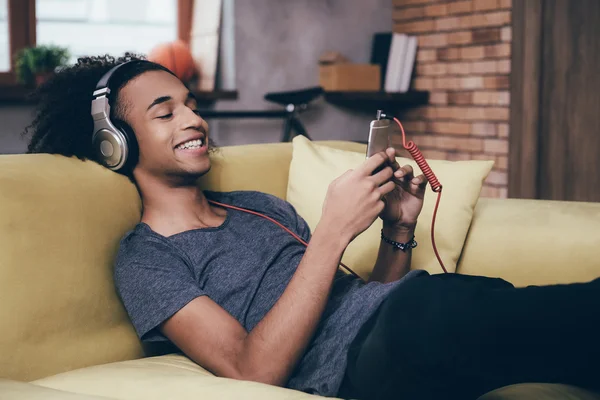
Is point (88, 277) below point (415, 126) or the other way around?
below

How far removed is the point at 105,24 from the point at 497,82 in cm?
211

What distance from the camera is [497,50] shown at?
3762 mm

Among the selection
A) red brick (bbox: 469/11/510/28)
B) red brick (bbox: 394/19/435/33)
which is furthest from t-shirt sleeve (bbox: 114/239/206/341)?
red brick (bbox: 394/19/435/33)

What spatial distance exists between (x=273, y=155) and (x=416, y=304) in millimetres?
1075

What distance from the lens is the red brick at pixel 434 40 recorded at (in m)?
4.10

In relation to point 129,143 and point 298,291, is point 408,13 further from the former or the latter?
point 298,291

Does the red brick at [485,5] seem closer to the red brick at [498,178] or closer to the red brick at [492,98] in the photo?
the red brick at [492,98]

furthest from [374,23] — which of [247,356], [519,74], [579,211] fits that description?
[247,356]

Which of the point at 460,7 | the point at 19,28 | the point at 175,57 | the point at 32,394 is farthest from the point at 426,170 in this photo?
the point at 19,28

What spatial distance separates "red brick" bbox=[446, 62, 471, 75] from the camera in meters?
3.96

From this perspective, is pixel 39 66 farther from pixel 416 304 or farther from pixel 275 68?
pixel 416 304

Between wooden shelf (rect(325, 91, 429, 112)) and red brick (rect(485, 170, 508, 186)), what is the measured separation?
2.18ft

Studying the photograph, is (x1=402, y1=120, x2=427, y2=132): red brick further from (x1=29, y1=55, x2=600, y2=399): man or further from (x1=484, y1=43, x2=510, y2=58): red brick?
(x1=29, y1=55, x2=600, y2=399): man

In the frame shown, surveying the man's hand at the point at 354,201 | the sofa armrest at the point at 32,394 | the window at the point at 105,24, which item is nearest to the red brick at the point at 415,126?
the window at the point at 105,24
